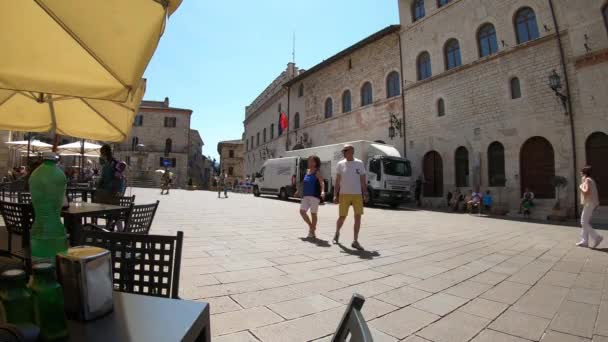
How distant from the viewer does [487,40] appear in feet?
52.3

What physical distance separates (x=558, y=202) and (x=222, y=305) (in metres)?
15.0

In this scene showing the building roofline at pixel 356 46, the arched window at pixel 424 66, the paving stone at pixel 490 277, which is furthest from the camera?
the building roofline at pixel 356 46

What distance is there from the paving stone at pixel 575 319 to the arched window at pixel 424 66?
17655mm

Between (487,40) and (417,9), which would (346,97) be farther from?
(487,40)

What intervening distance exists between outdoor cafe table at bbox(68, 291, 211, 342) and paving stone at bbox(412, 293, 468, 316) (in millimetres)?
2375

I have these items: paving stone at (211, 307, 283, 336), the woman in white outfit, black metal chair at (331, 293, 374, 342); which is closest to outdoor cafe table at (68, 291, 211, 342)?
black metal chair at (331, 293, 374, 342)

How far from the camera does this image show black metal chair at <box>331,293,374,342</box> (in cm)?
81

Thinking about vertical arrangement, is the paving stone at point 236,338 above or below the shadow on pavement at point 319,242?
below

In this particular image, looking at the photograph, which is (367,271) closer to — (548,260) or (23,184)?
(548,260)

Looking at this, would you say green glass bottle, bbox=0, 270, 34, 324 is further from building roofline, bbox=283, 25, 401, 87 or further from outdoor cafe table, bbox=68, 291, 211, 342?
building roofline, bbox=283, 25, 401, 87

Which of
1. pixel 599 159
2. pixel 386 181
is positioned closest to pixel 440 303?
pixel 386 181

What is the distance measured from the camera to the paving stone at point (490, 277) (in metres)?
3.74

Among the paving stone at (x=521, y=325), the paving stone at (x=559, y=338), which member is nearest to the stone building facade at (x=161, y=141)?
the paving stone at (x=521, y=325)

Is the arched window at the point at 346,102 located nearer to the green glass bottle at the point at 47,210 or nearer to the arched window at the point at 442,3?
the arched window at the point at 442,3
